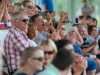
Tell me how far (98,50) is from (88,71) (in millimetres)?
1170

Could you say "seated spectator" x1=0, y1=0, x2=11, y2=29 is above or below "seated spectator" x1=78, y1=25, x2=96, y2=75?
above

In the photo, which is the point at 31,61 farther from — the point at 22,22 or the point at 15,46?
the point at 22,22

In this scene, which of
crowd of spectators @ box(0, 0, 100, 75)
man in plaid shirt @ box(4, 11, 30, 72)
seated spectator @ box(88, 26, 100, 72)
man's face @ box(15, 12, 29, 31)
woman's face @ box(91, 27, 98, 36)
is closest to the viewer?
crowd of spectators @ box(0, 0, 100, 75)

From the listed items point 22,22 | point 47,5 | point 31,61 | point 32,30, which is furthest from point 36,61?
point 47,5

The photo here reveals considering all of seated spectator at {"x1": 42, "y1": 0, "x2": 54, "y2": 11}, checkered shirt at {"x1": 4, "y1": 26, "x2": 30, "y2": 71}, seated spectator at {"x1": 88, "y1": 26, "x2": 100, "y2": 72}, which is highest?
seated spectator at {"x1": 42, "y1": 0, "x2": 54, "y2": 11}

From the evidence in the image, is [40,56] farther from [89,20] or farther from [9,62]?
[89,20]

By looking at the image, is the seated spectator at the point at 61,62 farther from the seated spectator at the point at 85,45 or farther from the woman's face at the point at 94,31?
the woman's face at the point at 94,31

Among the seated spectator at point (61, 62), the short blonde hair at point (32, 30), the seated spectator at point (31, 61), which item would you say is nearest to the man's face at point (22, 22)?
the short blonde hair at point (32, 30)

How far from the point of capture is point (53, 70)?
2.53 meters

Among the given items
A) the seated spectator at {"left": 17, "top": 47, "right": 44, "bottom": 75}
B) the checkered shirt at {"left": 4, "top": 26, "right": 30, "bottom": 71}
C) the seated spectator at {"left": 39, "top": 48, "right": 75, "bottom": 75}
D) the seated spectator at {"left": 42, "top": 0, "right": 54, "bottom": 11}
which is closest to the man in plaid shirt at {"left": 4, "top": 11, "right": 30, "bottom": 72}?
the checkered shirt at {"left": 4, "top": 26, "right": 30, "bottom": 71}

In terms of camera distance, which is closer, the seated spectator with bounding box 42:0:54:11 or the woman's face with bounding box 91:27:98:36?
the woman's face with bounding box 91:27:98:36

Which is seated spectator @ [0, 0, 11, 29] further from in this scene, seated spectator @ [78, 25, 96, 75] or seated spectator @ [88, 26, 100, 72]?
seated spectator @ [88, 26, 100, 72]

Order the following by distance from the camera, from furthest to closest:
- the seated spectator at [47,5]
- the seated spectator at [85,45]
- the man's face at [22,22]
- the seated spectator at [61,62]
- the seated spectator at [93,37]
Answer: the seated spectator at [47,5] < the seated spectator at [93,37] < the seated spectator at [85,45] < the man's face at [22,22] < the seated spectator at [61,62]

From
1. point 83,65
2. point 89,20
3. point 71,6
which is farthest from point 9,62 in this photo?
point 71,6
